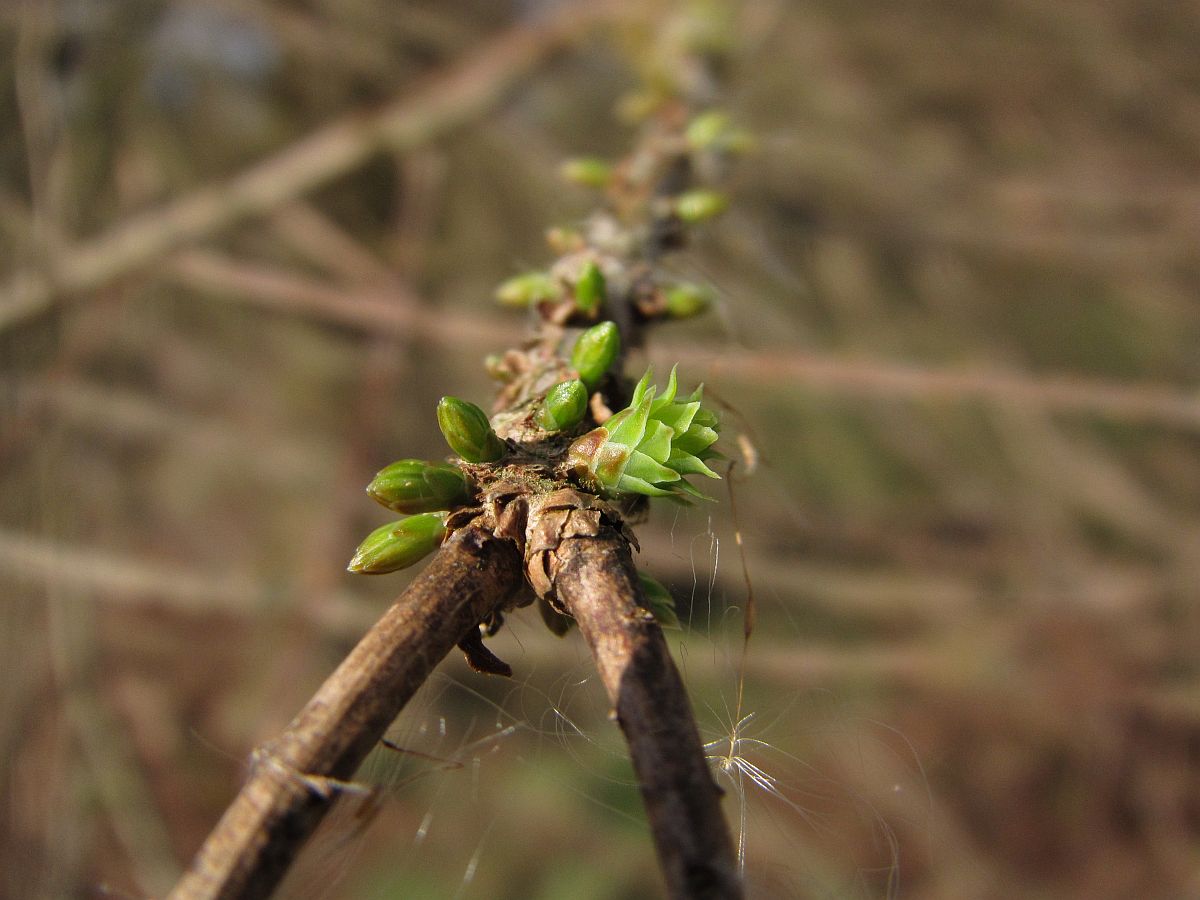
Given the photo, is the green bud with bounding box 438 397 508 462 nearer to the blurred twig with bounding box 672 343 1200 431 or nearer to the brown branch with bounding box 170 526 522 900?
the brown branch with bounding box 170 526 522 900

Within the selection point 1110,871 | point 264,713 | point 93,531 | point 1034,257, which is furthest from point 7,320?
point 1110,871

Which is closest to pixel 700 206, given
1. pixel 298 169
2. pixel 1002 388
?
pixel 298 169

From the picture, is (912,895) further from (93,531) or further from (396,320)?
(93,531)

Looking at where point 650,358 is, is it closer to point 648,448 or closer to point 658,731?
point 648,448

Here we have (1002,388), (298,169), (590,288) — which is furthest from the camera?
(1002,388)

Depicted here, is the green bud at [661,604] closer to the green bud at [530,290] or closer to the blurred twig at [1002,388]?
the green bud at [530,290]

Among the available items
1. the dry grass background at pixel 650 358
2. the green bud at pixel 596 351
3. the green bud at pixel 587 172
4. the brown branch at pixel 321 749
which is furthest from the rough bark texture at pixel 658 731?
the dry grass background at pixel 650 358
